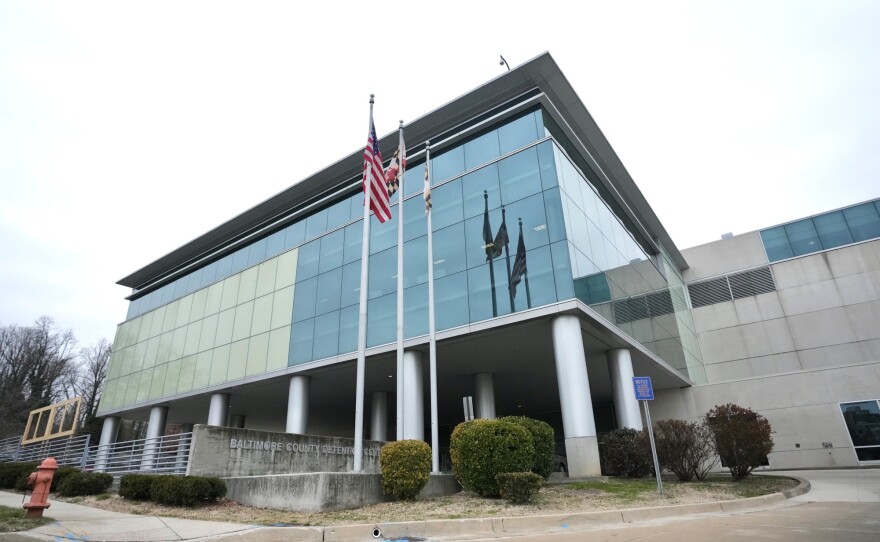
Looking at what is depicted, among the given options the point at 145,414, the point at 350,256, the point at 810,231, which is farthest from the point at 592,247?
the point at 145,414

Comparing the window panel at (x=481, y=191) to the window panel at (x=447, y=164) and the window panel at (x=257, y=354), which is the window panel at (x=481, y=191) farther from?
the window panel at (x=257, y=354)

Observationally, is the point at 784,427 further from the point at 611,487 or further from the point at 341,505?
the point at 341,505

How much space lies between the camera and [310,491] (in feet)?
34.2

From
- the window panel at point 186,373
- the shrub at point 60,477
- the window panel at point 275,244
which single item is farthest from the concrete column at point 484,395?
the window panel at point 186,373

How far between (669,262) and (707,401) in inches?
386

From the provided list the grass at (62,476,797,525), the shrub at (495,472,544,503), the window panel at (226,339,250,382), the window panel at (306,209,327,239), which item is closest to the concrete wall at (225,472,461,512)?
the grass at (62,476,797,525)

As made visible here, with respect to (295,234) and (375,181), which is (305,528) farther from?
(295,234)

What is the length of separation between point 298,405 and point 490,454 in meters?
15.2

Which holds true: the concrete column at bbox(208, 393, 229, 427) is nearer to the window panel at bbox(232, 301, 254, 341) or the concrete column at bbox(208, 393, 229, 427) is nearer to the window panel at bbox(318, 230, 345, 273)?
the window panel at bbox(232, 301, 254, 341)

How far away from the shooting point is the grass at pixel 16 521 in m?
7.41

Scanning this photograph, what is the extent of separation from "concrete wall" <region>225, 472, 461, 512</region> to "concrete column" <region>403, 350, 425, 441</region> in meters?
7.54

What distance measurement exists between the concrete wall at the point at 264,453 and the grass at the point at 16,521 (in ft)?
14.4

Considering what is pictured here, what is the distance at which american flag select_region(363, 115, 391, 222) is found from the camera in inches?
621

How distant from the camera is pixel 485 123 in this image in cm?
2208
